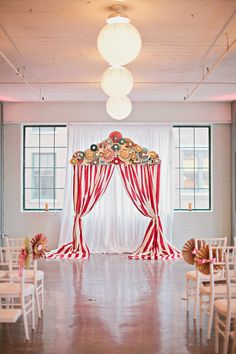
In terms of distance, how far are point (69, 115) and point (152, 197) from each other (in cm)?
282

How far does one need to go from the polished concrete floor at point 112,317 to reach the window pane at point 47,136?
4013 mm

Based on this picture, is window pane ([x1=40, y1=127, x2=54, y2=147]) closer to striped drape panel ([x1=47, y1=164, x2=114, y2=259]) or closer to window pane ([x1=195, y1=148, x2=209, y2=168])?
striped drape panel ([x1=47, y1=164, x2=114, y2=259])

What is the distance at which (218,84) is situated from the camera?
9383mm

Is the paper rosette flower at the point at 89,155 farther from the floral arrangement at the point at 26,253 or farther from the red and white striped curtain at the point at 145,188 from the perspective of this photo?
the floral arrangement at the point at 26,253

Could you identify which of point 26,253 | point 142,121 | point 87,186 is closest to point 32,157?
point 87,186

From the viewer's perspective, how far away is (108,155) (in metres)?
A: 10.6

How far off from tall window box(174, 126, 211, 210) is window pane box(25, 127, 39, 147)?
3.39 metres

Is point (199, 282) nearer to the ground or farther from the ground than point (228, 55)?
nearer to the ground

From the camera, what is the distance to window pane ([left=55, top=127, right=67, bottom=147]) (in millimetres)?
12025

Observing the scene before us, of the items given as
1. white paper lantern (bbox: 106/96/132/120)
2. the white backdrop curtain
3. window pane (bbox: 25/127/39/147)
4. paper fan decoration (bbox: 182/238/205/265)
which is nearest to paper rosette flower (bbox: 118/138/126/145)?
the white backdrop curtain

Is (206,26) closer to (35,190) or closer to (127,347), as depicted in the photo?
(127,347)

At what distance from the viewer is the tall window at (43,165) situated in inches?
473

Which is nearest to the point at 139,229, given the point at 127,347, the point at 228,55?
the point at 228,55

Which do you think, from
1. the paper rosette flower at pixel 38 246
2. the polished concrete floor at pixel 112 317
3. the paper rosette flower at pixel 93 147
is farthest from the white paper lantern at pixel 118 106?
the paper rosette flower at pixel 93 147
